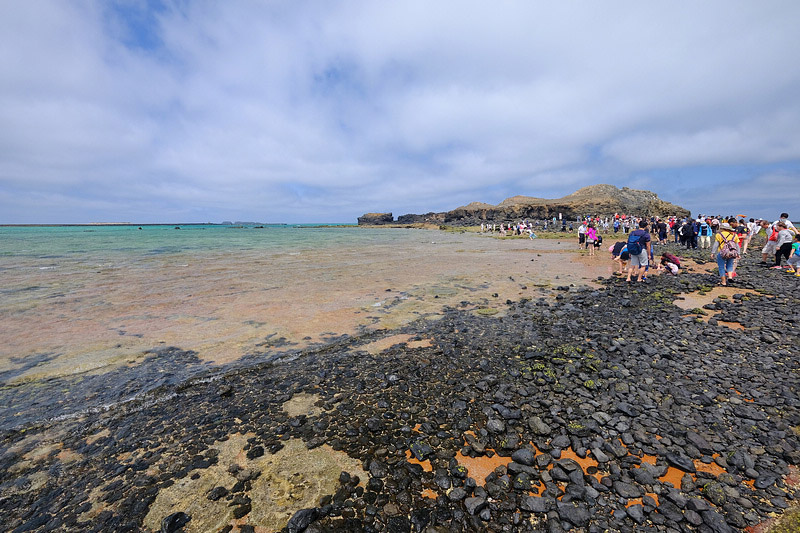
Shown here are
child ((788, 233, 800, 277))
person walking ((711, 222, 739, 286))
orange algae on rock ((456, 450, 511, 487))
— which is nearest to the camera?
orange algae on rock ((456, 450, 511, 487))

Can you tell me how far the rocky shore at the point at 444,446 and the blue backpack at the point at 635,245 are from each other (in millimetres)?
8538

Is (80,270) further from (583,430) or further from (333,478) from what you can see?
(583,430)

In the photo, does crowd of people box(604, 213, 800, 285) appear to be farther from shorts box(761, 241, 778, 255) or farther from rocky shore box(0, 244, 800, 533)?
rocky shore box(0, 244, 800, 533)

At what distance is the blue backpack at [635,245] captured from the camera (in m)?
16.4

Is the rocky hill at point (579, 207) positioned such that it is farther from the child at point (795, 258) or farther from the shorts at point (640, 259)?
the shorts at point (640, 259)

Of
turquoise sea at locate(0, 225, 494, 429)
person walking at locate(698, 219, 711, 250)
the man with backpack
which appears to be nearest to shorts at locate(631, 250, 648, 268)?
the man with backpack

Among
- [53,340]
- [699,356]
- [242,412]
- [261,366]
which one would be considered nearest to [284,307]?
[261,366]

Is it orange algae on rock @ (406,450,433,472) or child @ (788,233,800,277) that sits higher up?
child @ (788,233,800,277)

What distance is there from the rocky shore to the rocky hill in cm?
11695

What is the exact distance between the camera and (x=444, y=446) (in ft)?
16.3

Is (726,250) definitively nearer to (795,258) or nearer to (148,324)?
(795,258)

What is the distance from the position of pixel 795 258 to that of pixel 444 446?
25.2 meters

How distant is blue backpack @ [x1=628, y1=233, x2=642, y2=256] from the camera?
53.8ft

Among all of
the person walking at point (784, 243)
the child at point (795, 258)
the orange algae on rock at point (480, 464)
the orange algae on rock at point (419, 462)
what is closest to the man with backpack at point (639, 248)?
the child at point (795, 258)
